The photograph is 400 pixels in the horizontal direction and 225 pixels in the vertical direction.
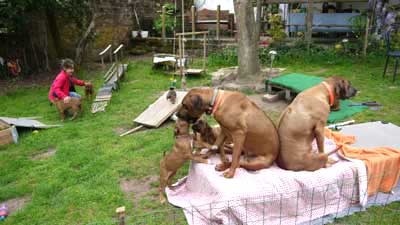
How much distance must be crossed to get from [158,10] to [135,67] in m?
4.72

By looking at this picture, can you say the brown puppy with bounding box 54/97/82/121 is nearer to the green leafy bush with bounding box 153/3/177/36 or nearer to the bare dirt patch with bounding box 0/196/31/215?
the bare dirt patch with bounding box 0/196/31/215

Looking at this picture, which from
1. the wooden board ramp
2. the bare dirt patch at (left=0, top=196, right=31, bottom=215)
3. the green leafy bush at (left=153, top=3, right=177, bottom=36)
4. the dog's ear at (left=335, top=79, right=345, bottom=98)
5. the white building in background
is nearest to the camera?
the dog's ear at (left=335, top=79, right=345, bottom=98)

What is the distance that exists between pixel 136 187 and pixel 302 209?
1.98 meters

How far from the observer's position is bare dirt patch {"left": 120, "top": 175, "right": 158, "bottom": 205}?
3959 millimetres

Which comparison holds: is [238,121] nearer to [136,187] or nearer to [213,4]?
[136,187]

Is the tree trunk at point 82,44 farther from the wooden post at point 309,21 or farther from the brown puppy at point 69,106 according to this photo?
the wooden post at point 309,21

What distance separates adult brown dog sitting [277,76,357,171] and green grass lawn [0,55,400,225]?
70 cm

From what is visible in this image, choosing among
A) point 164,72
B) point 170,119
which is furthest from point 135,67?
point 170,119

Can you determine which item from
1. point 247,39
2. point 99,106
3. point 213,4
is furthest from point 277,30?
point 99,106

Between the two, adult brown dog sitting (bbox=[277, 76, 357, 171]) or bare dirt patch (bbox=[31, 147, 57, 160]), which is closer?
adult brown dog sitting (bbox=[277, 76, 357, 171])

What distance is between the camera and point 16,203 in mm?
3988

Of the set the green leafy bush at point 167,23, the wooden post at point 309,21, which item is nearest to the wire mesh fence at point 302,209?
the wooden post at point 309,21

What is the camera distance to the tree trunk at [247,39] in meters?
8.57

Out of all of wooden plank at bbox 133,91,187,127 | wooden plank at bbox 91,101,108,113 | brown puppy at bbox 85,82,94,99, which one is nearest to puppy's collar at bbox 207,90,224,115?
wooden plank at bbox 133,91,187,127
